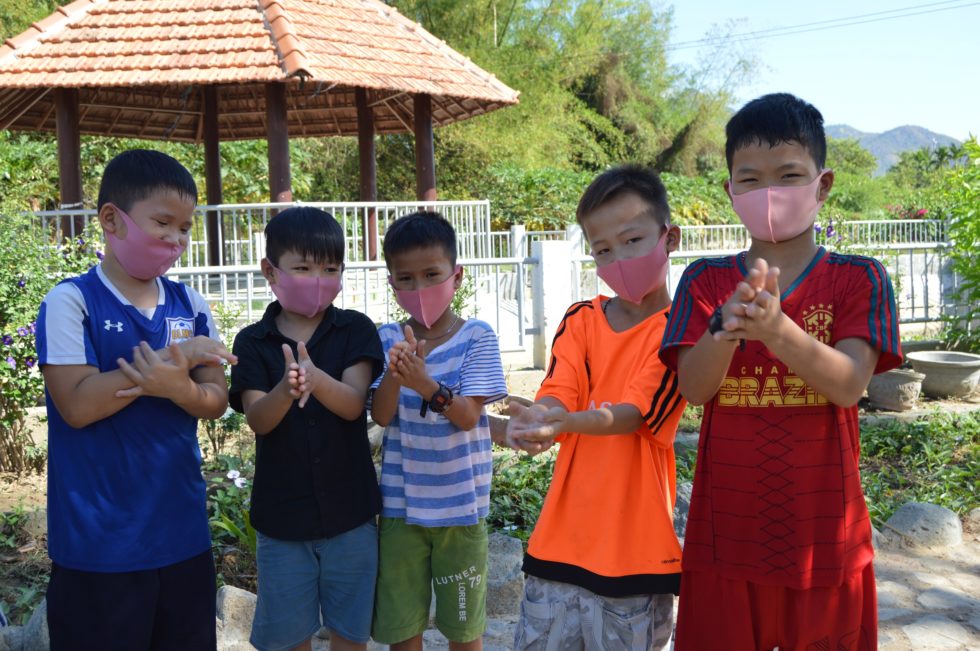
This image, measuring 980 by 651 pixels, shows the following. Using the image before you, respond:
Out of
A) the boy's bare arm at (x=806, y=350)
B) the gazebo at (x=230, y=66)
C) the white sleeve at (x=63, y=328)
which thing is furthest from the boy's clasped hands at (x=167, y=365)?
the gazebo at (x=230, y=66)

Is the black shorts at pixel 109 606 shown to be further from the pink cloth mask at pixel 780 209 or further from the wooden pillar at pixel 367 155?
the wooden pillar at pixel 367 155

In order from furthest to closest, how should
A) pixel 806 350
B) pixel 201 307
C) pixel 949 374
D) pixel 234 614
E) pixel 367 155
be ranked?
pixel 367 155
pixel 949 374
pixel 234 614
pixel 201 307
pixel 806 350


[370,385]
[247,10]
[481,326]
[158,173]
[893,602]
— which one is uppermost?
[247,10]

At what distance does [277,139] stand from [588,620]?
746 centimetres

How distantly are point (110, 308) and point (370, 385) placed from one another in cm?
72

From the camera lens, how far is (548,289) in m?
8.06

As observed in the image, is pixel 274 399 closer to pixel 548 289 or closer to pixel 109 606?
pixel 109 606

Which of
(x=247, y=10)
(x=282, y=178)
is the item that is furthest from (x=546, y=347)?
(x=247, y=10)

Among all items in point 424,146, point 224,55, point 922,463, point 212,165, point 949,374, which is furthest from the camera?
point 212,165

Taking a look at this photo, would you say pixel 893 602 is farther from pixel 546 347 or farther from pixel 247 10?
pixel 247 10

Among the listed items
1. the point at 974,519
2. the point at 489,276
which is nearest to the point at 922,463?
the point at 974,519

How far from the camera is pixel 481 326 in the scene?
2.53m

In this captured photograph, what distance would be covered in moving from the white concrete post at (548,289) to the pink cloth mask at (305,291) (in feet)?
18.5

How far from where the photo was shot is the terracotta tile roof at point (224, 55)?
323 inches
